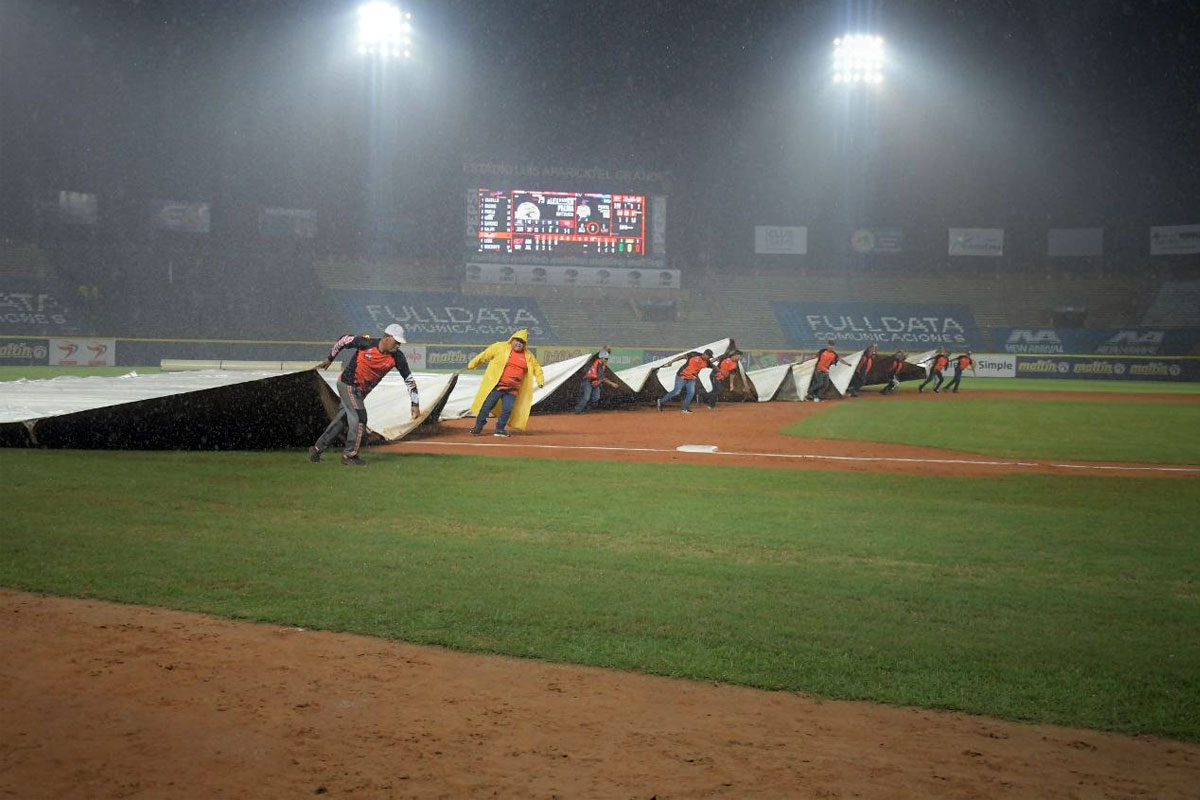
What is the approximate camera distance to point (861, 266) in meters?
58.7

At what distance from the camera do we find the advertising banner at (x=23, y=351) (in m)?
39.9

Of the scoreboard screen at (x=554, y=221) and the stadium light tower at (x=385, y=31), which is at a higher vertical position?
the stadium light tower at (x=385, y=31)

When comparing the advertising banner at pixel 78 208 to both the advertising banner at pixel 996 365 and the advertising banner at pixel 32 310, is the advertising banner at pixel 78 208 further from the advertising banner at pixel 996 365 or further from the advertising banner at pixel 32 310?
the advertising banner at pixel 996 365

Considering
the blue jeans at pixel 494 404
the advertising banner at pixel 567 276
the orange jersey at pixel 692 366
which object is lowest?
the blue jeans at pixel 494 404

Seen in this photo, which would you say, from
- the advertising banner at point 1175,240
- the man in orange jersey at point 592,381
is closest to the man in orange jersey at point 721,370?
the man in orange jersey at point 592,381

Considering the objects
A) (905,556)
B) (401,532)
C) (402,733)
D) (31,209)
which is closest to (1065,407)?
(905,556)

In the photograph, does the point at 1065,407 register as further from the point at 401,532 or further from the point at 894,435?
the point at 401,532

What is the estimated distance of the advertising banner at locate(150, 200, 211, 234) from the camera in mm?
50406

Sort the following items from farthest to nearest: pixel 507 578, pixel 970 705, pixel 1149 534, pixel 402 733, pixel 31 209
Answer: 1. pixel 31 209
2. pixel 1149 534
3. pixel 507 578
4. pixel 970 705
5. pixel 402 733

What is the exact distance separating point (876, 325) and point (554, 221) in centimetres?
1835

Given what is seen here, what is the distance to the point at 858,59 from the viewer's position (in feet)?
158

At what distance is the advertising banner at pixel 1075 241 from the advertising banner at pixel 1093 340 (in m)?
6.62

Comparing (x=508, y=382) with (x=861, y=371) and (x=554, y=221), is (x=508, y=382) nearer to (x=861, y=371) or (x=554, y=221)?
(x=861, y=371)

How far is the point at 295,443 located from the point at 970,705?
35.0 feet
